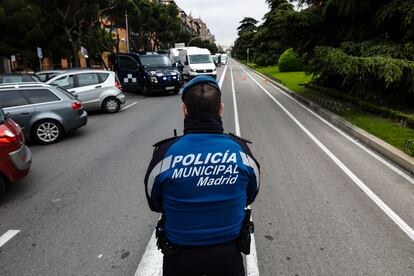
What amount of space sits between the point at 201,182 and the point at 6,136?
14.3ft

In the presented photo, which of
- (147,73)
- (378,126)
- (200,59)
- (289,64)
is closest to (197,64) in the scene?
(200,59)

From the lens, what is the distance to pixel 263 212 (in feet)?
15.1

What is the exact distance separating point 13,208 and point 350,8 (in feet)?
41.7

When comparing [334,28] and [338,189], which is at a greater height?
[334,28]

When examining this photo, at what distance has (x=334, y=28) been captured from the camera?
15.2m

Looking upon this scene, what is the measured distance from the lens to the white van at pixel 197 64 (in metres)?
26.2

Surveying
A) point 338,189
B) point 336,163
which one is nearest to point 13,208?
point 338,189

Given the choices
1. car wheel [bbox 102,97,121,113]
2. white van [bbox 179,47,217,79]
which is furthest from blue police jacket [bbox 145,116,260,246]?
white van [bbox 179,47,217,79]

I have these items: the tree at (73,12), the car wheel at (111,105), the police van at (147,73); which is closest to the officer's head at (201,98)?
the car wheel at (111,105)

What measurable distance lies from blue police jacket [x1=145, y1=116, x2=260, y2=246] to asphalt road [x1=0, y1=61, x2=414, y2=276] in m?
1.84

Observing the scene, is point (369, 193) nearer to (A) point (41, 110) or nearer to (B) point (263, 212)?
(B) point (263, 212)

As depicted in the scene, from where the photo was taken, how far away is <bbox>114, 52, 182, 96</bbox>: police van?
18484 millimetres

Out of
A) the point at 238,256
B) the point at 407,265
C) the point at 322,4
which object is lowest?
the point at 407,265

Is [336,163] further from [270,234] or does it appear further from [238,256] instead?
[238,256]
